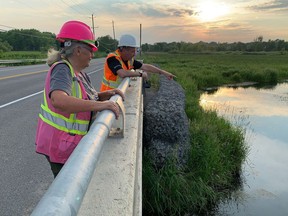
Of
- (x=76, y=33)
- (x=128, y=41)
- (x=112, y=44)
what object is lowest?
(x=112, y=44)

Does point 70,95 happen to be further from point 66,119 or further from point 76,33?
point 76,33

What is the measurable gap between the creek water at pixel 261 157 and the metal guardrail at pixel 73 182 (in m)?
4.44

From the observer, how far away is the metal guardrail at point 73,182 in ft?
3.39

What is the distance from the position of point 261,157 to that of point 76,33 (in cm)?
732

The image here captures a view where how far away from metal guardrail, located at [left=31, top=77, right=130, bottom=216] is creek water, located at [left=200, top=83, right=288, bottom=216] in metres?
4.44

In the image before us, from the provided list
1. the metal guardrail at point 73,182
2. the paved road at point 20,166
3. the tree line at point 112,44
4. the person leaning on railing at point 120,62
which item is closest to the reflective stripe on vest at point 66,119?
the metal guardrail at point 73,182

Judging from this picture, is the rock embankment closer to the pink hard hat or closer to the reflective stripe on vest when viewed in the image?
the reflective stripe on vest

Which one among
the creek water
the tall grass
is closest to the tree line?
the creek water

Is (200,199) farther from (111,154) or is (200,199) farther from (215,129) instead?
(111,154)

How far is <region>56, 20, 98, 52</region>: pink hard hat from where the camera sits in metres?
2.15

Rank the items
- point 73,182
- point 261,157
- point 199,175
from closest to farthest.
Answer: point 73,182
point 199,175
point 261,157

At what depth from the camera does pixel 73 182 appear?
1.23 m

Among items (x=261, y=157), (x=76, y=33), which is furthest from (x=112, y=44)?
(x=76, y=33)

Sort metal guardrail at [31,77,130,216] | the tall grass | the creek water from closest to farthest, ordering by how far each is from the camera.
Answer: metal guardrail at [31,77,130,216], the tall grass, the creek water
